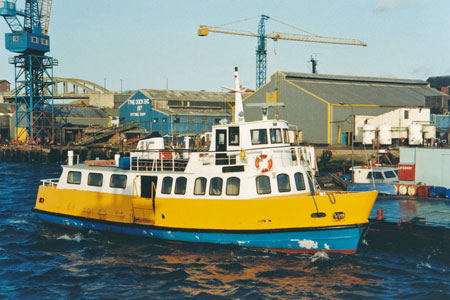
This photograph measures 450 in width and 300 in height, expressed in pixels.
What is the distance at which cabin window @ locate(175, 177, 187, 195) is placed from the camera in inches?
737

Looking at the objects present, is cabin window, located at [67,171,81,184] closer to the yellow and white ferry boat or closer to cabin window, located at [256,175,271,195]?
the yellow and white ferry boat

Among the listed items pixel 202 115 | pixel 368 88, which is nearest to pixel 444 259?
pixel 368 88

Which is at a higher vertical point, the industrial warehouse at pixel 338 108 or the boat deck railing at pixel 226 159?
the industrial warehouse at pixel 338 108

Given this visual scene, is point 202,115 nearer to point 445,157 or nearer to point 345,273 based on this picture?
point 445,157

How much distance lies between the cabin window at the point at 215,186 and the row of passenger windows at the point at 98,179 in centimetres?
444

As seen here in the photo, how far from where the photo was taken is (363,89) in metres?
60.5

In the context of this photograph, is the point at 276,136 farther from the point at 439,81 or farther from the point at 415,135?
the point at 439,81

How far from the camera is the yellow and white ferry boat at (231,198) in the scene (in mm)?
16656

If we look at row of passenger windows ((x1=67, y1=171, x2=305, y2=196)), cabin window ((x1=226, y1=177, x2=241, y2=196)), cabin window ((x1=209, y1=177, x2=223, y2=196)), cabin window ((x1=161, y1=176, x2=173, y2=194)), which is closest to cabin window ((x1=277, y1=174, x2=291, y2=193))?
row of passenger windows ((x1=67, y1=171, x2=305, y2=196))

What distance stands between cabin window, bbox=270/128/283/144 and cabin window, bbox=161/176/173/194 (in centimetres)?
482

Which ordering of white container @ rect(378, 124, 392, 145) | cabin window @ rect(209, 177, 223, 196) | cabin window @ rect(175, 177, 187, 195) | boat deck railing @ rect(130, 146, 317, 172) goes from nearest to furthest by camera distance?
cabin window @ rect(209, 177, 223, 196), boat deck railing @ rect(130, 146, 317, 172), cabin window @ rect(175, 177, 187, 195), white container @ rect(378, 124, 392, 145)

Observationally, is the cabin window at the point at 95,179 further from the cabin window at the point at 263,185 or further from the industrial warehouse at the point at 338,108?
the industrial warehouse at the point at 338,108

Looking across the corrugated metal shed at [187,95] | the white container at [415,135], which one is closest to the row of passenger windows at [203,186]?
the white container at [415,135]

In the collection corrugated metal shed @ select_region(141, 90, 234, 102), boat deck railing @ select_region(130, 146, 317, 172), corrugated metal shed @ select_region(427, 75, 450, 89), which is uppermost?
corrugated metal shed @ select_region(427, 75, 450, 89)
